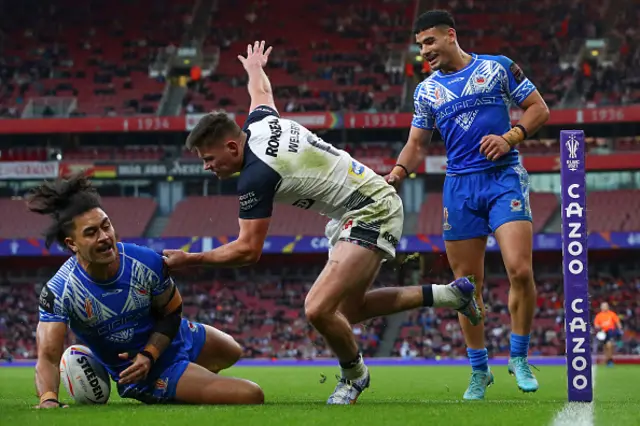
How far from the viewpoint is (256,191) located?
6215 mm

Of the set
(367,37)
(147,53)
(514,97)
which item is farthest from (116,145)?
(514,97)

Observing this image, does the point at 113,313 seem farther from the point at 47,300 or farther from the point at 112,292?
the point at 47,300

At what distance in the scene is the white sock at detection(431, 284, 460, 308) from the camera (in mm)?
6789

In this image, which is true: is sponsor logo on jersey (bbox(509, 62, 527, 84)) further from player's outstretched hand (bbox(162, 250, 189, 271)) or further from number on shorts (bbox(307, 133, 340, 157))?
player's outstretched hand (bbox(162, 250, 189, 271))

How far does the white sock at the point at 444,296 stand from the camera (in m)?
6.79

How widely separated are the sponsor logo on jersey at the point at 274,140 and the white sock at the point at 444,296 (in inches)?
56.5

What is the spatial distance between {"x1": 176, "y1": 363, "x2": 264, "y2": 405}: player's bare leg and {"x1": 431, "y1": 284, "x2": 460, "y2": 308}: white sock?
4.39 ft

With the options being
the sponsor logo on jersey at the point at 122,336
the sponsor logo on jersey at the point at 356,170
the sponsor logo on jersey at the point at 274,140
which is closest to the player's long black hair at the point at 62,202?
the sponsor logo on jersey at the point at 122,336

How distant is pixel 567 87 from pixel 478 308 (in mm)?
33531

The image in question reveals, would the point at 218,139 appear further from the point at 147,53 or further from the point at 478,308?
the point at 147,53

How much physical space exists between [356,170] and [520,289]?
1536mm

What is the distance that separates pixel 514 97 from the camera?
7.70 m

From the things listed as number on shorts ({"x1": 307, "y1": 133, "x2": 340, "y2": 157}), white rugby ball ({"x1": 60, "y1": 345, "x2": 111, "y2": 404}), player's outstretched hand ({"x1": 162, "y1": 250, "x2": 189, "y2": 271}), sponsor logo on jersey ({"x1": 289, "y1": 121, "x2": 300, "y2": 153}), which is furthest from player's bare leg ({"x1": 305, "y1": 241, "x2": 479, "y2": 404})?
white rugby ball ({"x1": 60, "y1": 345, "x2": 111, "y2": 404})

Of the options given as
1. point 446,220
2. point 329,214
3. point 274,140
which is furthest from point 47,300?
point 446,220
